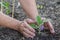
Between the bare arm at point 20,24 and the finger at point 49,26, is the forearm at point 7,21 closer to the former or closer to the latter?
the bare arm at point 20,24

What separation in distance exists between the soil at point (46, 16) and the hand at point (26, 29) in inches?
2.5

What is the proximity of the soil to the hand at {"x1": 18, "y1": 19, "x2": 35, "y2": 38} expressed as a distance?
0.21ft

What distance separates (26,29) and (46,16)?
20.7 inches

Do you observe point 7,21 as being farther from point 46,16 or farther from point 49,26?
point 46,16

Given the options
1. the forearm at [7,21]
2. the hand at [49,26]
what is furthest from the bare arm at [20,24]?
the hand at [49,26]

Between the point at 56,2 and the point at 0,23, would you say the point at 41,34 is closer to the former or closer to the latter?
the point at 0,23

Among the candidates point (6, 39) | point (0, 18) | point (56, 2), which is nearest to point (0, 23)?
point (0, 18)

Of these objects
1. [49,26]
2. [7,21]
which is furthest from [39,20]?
[7,21]

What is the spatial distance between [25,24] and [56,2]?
882 millimetres

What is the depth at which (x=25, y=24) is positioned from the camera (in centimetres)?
145

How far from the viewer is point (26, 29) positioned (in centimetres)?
145

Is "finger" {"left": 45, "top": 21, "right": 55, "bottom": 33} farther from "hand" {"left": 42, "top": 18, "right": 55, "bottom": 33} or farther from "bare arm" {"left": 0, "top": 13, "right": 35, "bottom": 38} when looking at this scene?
"bare arm" {"left": 0, "top": 13, "right": 35, "bottom": 38}

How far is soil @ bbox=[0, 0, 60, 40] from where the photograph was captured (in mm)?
1588

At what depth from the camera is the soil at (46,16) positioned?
159 cm
